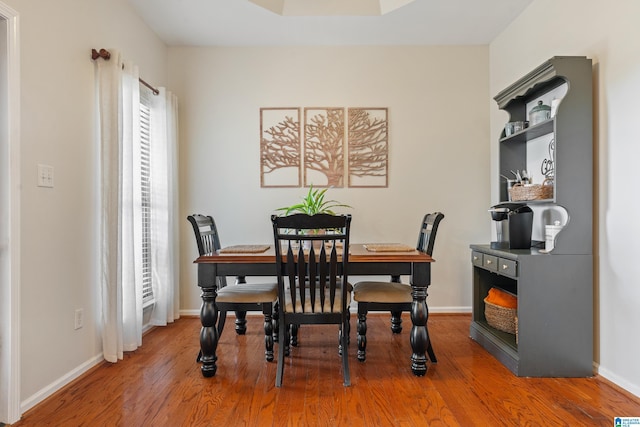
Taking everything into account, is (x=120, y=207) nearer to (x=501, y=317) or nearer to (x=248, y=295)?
(x=248, y=295)

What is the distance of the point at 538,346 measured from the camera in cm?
239

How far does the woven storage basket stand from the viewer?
2.80m

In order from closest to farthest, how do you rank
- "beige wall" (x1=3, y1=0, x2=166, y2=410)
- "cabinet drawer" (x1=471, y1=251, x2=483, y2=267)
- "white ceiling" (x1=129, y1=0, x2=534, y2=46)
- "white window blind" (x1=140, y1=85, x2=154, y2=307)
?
"beige wall" (x1=3, y1=0, x2=166, y2=410) → "cabinet drawer" (x1=471, y1=251, x2=483, y2=267) → "white ceiling" (x1=129, y1=0, x2=534, y2=46) → "white window blind" (x1=140, y1=85, x2=154, y2=307)

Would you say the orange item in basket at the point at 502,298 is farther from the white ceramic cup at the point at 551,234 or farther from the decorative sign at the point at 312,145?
the decorative sign at the point at 312,145

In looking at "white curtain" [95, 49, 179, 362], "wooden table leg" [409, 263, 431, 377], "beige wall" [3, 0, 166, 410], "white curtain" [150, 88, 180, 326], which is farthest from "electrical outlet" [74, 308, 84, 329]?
"wooden table leg" [409, 263, 431, 377]

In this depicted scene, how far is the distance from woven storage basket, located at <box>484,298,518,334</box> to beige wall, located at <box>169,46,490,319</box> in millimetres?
968

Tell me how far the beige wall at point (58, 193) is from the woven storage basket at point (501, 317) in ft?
9.21

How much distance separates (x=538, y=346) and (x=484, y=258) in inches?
29.1

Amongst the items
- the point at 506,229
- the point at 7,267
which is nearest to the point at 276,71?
the point at 506,229

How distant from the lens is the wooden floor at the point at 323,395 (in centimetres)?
191

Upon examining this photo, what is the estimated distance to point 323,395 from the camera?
216cm

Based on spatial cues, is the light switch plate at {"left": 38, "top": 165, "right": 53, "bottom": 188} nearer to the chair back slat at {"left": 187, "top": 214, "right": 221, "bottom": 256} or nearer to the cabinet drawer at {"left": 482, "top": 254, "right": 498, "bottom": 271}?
the chair back slat at {"left": 187, "top": 214, "right": 221, "bottom": 256}

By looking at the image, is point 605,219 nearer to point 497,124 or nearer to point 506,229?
point 506,229

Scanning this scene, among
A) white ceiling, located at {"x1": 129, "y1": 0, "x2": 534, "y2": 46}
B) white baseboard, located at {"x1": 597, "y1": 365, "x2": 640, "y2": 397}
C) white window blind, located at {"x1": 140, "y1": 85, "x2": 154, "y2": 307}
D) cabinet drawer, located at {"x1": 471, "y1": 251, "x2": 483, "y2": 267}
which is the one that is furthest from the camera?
white window blind, located at {"x1": 140, "y1": 85, "x2": 154, "y2": 307}
